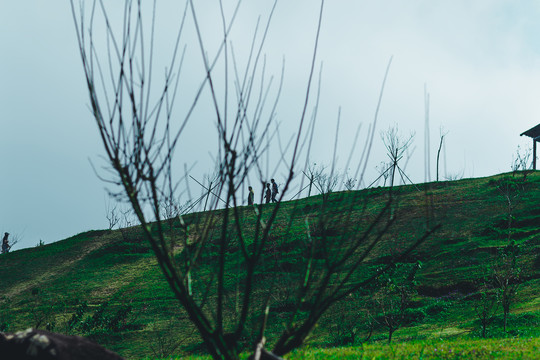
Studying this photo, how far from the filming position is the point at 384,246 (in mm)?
26078

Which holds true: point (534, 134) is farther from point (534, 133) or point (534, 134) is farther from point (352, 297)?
point (352, 297)

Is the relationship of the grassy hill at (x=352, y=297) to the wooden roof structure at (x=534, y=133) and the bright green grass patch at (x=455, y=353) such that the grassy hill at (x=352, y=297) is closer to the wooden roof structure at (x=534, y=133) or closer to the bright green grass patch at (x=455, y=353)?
the bright green grass patch at (x=455, y=353)

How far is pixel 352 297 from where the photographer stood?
20516 millimetres

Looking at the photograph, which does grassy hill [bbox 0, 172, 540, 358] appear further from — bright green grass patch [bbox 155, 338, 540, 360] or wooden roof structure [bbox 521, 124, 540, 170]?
wooden roof structure [bbox 521, 124, 540, 170]

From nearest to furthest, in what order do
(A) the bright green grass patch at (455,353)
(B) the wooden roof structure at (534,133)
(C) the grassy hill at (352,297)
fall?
(A) the bright green grass patch at (455,353)
(C) the grassy hill at (352,297)
(B) the wooden roof structure at (534,133)

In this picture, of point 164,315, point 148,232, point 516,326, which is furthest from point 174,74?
point 164,315

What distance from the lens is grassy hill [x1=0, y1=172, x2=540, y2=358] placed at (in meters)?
16.5

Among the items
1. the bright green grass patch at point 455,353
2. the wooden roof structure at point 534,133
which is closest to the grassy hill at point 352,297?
the bright green grass patch at point 455,353

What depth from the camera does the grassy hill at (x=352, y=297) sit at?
54.1ft

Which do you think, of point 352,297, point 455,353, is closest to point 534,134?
point 352,297

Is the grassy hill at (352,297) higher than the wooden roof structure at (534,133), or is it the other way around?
the wooden roof structure at (534,133)

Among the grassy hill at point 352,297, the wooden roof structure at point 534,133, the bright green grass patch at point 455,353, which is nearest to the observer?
the bright green grass patch at point 455,353

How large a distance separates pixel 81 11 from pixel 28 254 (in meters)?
40.5

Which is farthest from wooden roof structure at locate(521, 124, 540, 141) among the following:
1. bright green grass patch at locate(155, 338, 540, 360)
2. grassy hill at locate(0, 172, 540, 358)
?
bright green grass patch at locate(155, 338, 540, 360)
